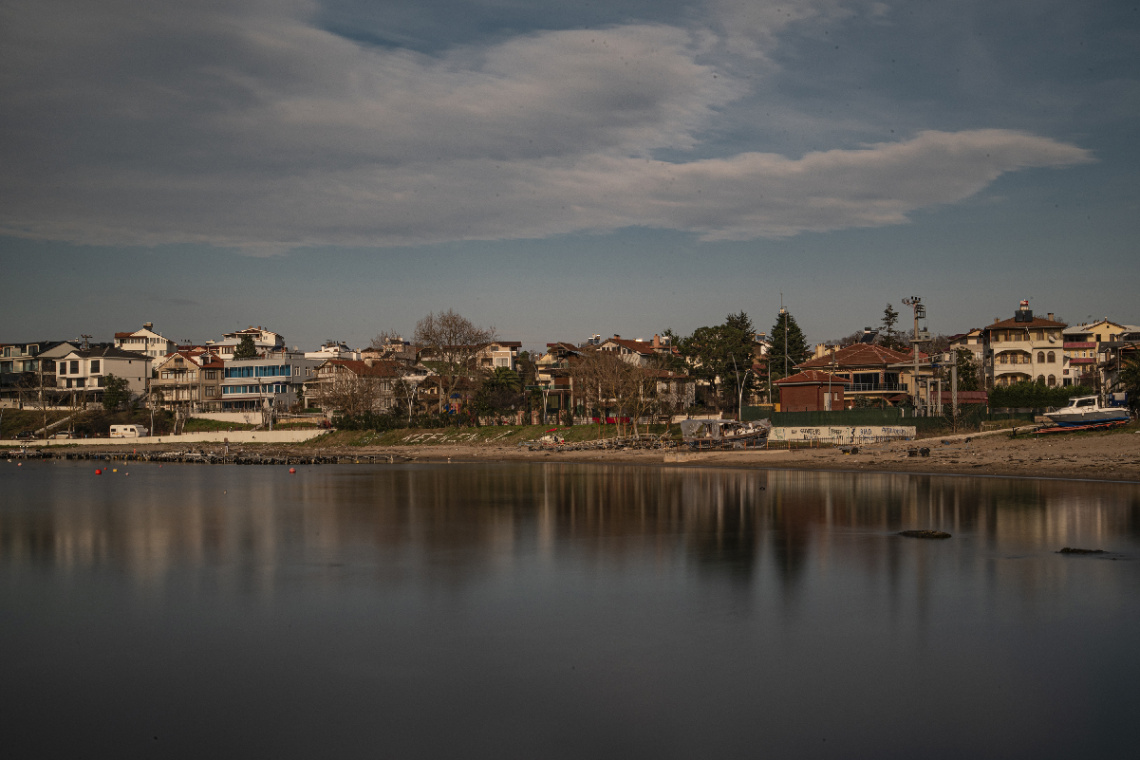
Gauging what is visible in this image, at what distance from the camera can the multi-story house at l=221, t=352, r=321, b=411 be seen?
358 ft

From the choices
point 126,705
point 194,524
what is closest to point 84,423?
point 194,524

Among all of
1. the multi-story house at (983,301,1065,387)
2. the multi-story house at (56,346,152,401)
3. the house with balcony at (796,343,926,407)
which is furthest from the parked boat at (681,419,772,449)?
the multi-story house at (56,346,152,401)

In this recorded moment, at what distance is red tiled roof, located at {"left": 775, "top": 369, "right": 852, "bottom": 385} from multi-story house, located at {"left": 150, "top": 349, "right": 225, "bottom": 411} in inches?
2876

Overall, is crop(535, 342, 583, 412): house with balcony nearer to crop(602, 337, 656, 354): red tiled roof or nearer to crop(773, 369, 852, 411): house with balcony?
crop(602, 337, 656, 354): red tiled roof

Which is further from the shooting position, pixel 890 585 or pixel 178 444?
pixel 178 444

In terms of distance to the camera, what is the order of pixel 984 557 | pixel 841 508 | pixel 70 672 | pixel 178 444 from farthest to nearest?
pixel 178 444 < pixel 841 508 < pixel 984 557 < pixel 70 672

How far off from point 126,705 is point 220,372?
109m

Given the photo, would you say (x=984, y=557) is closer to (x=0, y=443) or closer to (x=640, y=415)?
(x=640, y=415)

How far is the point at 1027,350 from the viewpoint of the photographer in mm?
80750

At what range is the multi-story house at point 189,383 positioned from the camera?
11388 centimetres

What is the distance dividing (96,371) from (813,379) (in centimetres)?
9331

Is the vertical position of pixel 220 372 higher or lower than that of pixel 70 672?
higher

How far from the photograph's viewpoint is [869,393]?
243 feet

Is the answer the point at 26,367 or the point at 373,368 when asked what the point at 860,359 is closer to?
the point at 373,368
